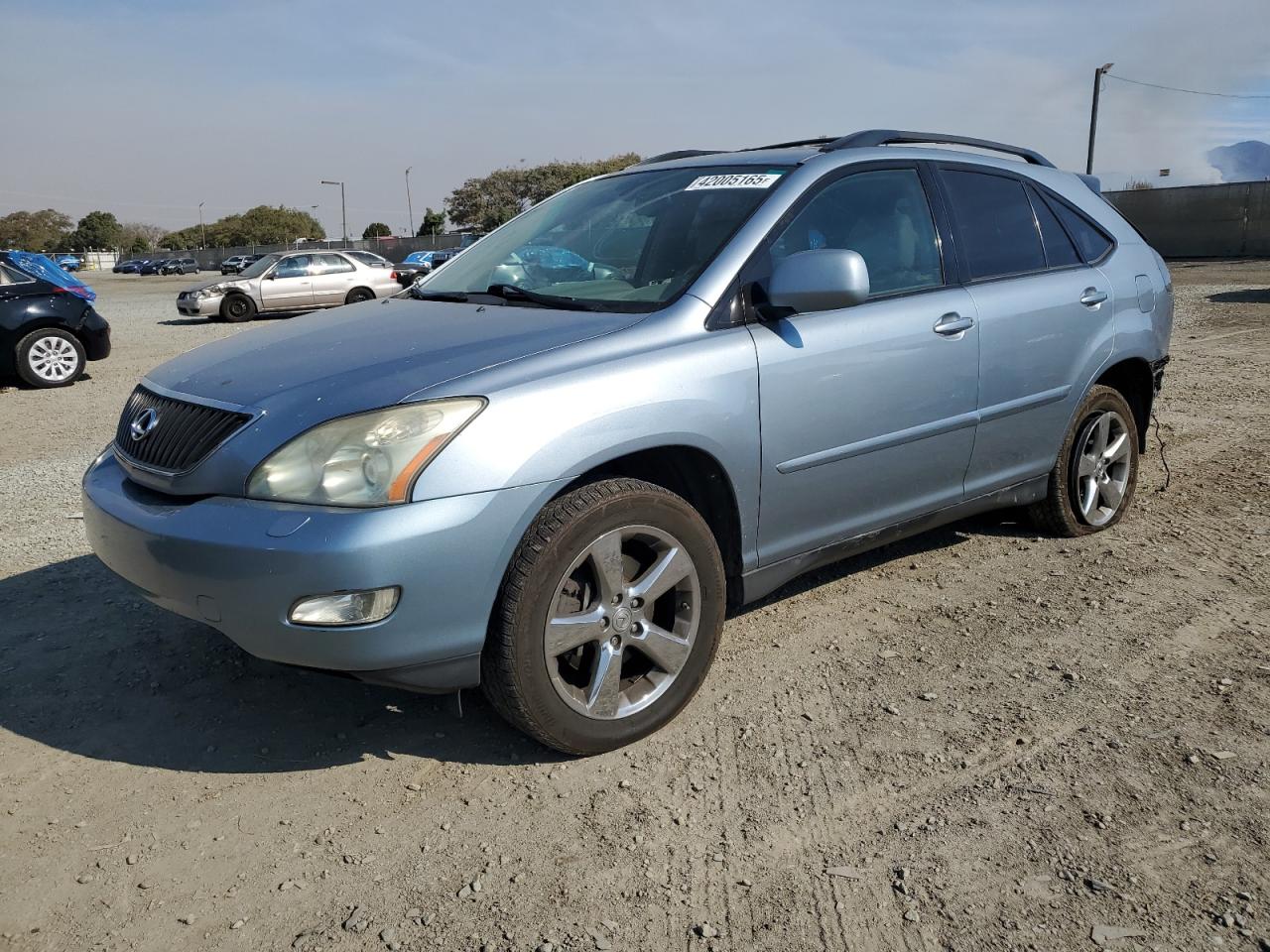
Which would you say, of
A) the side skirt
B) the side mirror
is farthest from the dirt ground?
the side mirror

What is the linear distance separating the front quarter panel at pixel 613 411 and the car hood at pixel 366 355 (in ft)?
0.35

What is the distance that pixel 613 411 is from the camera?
287 cm

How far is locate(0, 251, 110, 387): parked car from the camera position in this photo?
1102 cm

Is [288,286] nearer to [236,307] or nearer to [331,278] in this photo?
[331,278]

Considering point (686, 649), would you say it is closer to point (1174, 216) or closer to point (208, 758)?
point (208, 758)

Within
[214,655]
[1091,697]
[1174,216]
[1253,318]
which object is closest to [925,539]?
[1091,697]

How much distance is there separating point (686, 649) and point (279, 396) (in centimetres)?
138

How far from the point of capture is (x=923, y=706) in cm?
324

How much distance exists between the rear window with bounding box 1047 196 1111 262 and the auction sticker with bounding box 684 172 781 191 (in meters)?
1.71

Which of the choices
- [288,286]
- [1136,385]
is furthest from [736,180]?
[288,286]

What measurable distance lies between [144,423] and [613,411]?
1.48 metres

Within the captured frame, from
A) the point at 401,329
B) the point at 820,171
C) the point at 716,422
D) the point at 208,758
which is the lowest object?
the point at 208,758

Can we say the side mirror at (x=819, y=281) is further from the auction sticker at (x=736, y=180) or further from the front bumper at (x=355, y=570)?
the front bumper at (x=355, y=570)

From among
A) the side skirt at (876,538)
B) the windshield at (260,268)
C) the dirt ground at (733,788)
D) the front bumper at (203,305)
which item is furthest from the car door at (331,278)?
the side skirt at (876,538)
